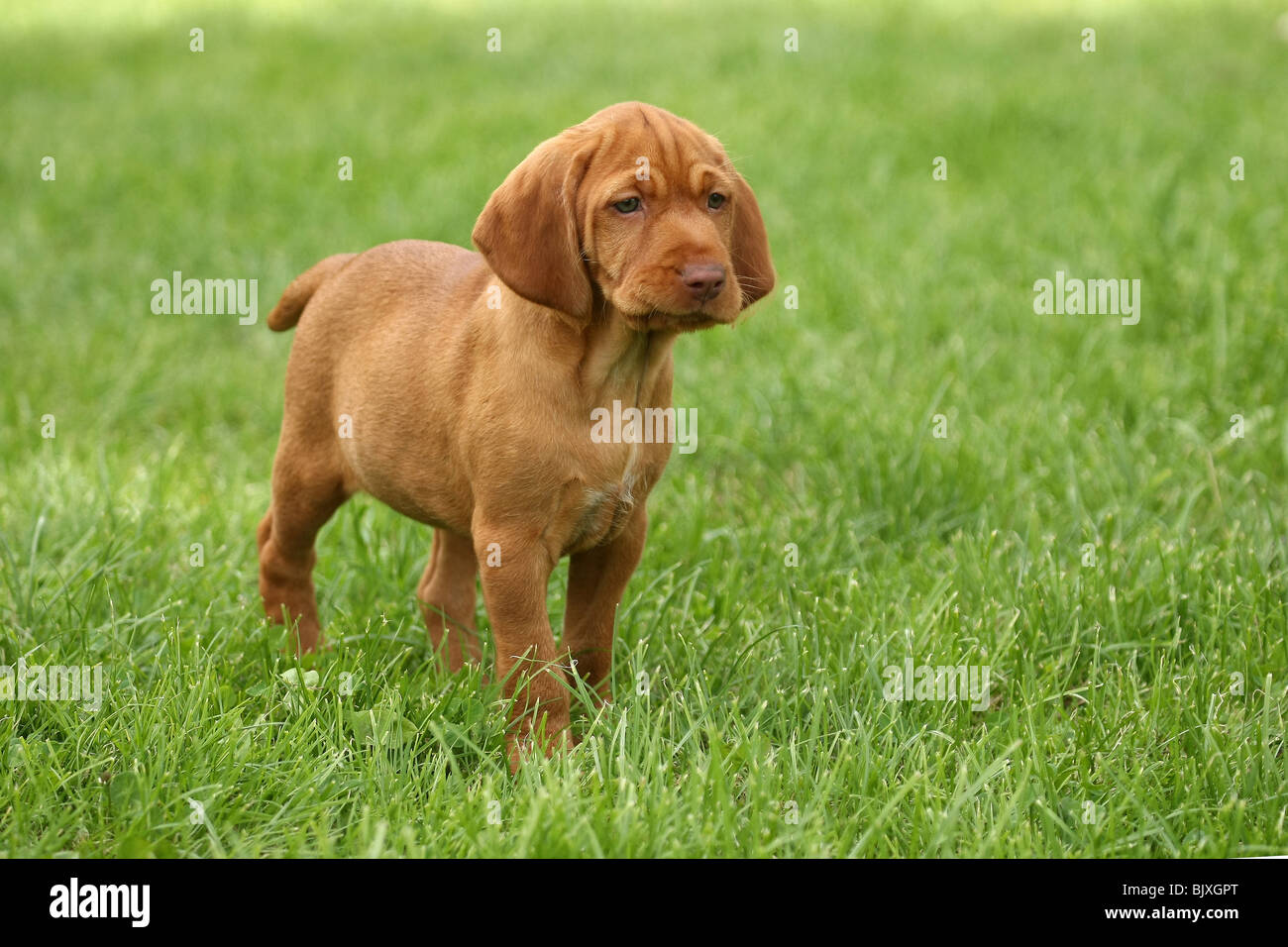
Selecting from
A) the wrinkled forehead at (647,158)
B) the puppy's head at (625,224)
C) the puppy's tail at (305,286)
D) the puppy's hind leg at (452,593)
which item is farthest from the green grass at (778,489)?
the wrinkled forehead at (647,158)

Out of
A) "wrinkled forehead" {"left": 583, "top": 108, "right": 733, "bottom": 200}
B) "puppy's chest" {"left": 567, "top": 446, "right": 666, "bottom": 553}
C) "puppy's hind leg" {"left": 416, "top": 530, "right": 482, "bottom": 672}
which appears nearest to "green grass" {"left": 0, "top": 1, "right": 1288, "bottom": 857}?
"puppy's hind leg" {"left": 416, "top": 530, "right": 482, "bottom": 672}

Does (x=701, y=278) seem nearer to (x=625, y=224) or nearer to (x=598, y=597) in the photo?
(x=625, y=224)

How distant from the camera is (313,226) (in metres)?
8.11

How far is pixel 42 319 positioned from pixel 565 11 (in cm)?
722

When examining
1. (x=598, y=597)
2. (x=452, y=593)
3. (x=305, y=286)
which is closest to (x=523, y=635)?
(x=598, y=597)

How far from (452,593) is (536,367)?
1148 mm

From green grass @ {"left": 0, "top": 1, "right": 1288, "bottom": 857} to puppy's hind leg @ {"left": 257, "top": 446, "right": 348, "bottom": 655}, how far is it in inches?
4.8

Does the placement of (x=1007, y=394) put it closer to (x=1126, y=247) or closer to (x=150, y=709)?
(x=1126, y=247)

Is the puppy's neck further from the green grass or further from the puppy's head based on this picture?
the green grass

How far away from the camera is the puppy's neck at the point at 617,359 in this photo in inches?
129

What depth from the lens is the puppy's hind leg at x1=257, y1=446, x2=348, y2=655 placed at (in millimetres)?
3906

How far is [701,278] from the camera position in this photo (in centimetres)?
294

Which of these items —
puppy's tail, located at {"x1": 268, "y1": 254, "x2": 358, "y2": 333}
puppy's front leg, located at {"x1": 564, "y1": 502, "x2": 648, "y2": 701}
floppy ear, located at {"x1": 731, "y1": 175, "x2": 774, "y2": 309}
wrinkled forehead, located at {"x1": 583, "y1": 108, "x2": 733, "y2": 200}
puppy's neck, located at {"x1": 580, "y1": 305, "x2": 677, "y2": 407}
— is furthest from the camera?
puppy's tail, located at {"x1": 268, "y1": 254, "x2": 358, "y2": 333}

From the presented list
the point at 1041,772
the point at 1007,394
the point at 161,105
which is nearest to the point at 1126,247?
the point at 1007,394
